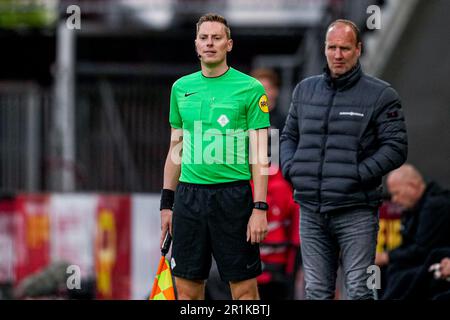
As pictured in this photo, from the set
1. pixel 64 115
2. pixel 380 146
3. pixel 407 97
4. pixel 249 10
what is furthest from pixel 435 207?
pixel 249 10

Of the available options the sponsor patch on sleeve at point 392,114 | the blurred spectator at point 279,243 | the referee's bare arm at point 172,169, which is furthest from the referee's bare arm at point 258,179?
the blurred spectator at point 279,243

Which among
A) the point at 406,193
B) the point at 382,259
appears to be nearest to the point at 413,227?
the point at 406,193

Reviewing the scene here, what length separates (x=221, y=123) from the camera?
574 centimetres

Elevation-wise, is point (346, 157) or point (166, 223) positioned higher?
point (346, 157)

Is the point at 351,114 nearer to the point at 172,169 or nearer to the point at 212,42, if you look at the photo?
the point at 212,42


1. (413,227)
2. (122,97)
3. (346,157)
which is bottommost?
(413,227)

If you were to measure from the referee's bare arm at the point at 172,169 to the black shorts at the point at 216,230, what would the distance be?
12 cm

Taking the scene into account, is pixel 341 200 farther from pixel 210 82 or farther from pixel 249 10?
pixel 249 10

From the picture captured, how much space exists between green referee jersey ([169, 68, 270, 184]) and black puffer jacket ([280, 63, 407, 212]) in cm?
47

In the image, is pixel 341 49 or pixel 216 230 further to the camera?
pixel 341 49

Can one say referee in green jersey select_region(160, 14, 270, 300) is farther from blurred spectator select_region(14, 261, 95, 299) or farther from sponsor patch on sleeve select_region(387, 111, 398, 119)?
blurred spectator select_region(14, 261, 95, 299)

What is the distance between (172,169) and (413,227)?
2.76 m

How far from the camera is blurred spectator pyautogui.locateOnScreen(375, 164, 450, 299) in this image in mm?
7863

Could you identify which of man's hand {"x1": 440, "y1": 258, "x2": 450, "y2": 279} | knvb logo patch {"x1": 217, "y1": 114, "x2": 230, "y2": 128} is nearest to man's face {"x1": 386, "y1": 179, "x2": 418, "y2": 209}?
man's hand {"x1": 440, "y1": 258, "x2": 450, "y2": 279}
